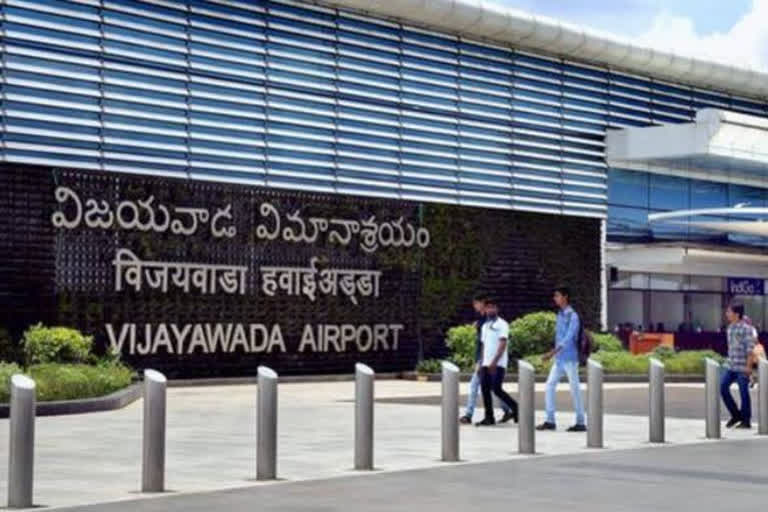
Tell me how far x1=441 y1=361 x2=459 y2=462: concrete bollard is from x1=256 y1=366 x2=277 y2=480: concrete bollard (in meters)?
2.13

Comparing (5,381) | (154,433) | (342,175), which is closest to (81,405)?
(5,381)

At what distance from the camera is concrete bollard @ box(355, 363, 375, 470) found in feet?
45.2

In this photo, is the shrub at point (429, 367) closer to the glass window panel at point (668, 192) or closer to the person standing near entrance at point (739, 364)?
the glass window panel at point (668, 192)

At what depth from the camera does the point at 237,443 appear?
667 inches

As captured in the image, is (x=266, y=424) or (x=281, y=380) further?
(x=281, y=380)

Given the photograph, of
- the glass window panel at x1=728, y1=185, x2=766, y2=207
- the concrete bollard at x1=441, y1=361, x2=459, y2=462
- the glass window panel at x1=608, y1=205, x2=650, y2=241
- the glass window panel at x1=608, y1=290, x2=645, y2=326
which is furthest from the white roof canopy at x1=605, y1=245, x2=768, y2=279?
the concrete bollard at x1=441, y1=361, x2=459, y2=462

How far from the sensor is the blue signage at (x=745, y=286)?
46.7 m

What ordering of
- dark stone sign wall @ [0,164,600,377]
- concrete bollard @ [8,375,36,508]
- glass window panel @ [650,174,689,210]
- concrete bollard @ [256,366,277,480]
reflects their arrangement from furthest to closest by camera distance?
glass window panel @ [650,174,689,210] → dark stone sign wall @ [0,164,600,377] → concrete bollard @ [256,366,277,480] → concrete bollard @ [8,375,36,508]

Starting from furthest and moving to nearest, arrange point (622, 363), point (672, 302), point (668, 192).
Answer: point (672, 302), point (668, 192), point (622, 363)

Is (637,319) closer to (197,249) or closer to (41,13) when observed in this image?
(197,249)

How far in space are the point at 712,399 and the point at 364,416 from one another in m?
5.97

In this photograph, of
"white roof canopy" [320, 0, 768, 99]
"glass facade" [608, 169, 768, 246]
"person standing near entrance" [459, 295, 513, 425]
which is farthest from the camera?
"glass facade" [608, 169, 768, 246]

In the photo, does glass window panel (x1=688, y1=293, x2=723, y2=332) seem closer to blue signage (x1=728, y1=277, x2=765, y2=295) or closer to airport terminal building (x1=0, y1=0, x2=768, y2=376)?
airport terminal building (x1=0, y1=0, x2=768, y2=376)

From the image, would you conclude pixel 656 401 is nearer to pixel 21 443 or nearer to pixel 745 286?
pixel 21 443
